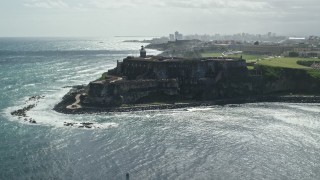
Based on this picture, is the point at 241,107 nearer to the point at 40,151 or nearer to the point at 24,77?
the point at 40,151

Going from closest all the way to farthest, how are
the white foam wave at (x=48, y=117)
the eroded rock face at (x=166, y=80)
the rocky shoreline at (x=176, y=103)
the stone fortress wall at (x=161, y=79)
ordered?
1. the white foam wave at (x=48, y=117)
2. the rocky shoreline at (x=176, y=103)
3. the stone fortress wall at (x=161, y=79)
4. the eroded rock face at (x=166, y=80)

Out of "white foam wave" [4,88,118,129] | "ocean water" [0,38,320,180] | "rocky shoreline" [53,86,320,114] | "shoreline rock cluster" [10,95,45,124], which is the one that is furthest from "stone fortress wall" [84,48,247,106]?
"shoreline rock cluster" [10,95,45,124]

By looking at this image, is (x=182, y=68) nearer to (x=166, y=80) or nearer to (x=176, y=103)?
(x=166, y=80)

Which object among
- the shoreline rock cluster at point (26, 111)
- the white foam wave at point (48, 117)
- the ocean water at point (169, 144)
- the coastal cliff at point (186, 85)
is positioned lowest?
the ocean water at point (169, 144)

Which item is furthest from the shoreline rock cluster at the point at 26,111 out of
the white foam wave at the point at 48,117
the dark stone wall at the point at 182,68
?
the dark stone wall at the point at 182,68

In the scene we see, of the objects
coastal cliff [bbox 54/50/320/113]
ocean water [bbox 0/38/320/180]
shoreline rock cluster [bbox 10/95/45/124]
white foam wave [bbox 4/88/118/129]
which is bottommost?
ocean water [bbox 0/38/320/180]

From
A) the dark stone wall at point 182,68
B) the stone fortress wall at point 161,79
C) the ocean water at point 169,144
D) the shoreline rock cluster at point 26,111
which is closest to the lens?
the ocean water at point 169,144

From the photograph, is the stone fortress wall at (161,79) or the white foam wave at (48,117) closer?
the white foam wave at (48,117)

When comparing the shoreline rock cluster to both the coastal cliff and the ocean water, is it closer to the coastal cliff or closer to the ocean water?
the ocean water

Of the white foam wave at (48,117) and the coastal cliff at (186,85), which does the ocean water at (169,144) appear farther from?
the coastal cliff at (186,85)

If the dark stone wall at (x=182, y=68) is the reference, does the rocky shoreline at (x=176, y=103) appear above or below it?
below
